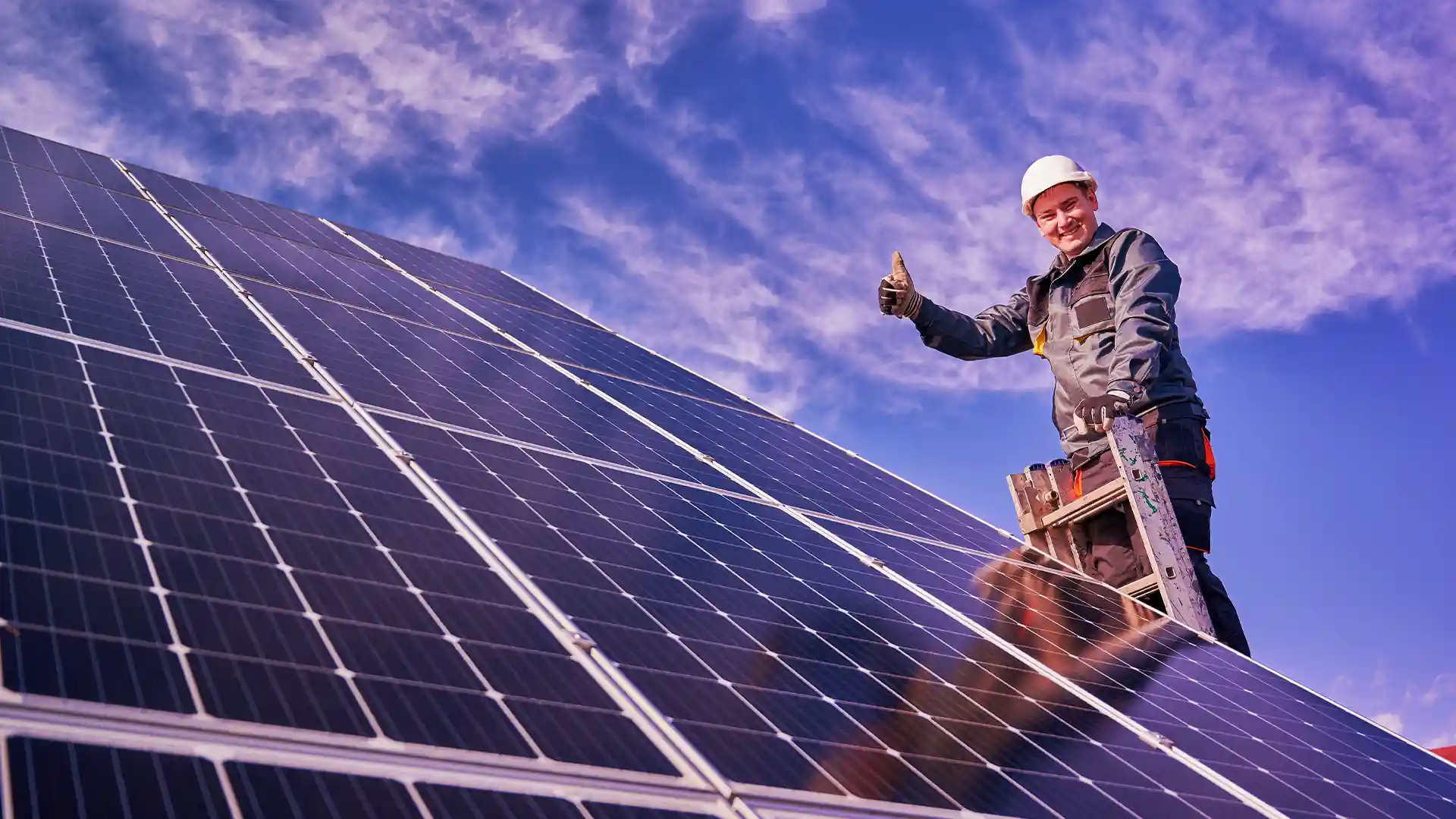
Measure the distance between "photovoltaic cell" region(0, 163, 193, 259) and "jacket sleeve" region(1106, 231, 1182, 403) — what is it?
26.1 feet

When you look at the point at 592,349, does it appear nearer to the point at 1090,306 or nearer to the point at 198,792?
the point at 1090,306

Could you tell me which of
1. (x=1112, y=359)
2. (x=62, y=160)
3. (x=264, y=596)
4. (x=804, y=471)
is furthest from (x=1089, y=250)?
(x=62, y=160)

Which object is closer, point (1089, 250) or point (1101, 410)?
point (1101, 410)

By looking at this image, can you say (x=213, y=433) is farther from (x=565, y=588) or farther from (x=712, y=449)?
(x=712, y=449)

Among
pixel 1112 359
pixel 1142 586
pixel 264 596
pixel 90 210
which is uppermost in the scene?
pixel 1112 359

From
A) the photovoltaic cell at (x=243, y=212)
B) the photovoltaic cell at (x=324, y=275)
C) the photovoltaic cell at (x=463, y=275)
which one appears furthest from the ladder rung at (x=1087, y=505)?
the photovoltaic cell at (x=243, y=212)

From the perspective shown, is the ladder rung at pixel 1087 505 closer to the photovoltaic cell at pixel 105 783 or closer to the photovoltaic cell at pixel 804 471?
the photovoltaic cell at pixel 804 471

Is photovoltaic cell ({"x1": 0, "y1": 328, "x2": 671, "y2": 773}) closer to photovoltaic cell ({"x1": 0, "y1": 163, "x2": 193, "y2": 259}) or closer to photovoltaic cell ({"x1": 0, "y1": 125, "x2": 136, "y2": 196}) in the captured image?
photovoltaic cell ({"x1": 0, "y1": 163, "x2": 193, "y2": 259})

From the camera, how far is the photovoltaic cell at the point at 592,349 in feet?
41.3

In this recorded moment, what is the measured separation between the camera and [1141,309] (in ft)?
32.8

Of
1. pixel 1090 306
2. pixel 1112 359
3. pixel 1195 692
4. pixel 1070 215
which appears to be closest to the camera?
pixel 1195 692

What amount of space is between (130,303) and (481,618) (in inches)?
179

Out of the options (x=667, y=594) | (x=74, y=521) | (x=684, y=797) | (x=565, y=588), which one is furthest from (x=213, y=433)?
(x=684, y=797)

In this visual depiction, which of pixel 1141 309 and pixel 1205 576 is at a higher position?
pixel 1141 309
